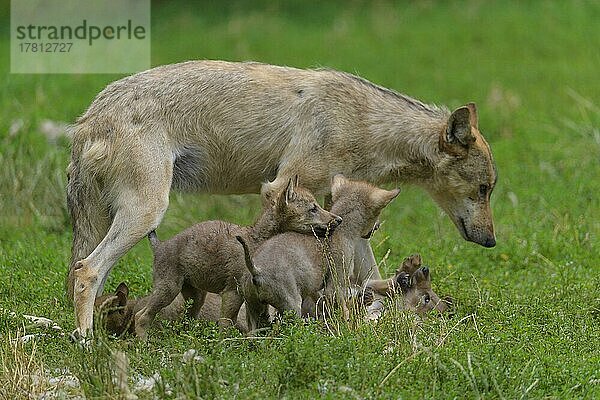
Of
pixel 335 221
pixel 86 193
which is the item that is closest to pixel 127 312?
pixel 86 193

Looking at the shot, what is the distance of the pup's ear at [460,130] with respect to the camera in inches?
368

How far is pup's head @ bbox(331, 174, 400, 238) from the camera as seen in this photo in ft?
28.3

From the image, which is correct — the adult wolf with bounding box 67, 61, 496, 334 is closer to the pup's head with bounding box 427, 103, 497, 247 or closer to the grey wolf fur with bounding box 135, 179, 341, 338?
the pup's head with bounding box 427, 103, 497, 247

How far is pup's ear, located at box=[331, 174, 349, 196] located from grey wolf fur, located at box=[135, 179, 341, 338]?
0.35 metres

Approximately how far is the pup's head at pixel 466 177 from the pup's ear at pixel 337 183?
1.02 m

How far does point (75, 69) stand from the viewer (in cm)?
1856

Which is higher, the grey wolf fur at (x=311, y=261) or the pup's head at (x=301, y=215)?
the pup's head at (x=301, y=215)

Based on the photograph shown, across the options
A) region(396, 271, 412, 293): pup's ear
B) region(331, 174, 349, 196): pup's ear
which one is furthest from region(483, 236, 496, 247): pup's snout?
region(331, 174, 349, 196): pup's ear

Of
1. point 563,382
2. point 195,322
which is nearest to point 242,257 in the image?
point 195,322

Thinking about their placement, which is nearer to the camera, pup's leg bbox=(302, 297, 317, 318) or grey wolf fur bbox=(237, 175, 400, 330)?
grey wolf fur bbox=(237, 175, 400, 330)

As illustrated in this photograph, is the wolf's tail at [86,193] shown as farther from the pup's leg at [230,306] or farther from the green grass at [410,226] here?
the pup's leg at [230,306]

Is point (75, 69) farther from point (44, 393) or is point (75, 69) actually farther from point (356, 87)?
point (44, 393)

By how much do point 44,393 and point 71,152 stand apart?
255 cm

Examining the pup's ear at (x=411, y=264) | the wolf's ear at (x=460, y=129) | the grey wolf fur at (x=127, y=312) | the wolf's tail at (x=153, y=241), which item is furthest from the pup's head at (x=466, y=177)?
the wolf's tail at (x=153, y=241)
